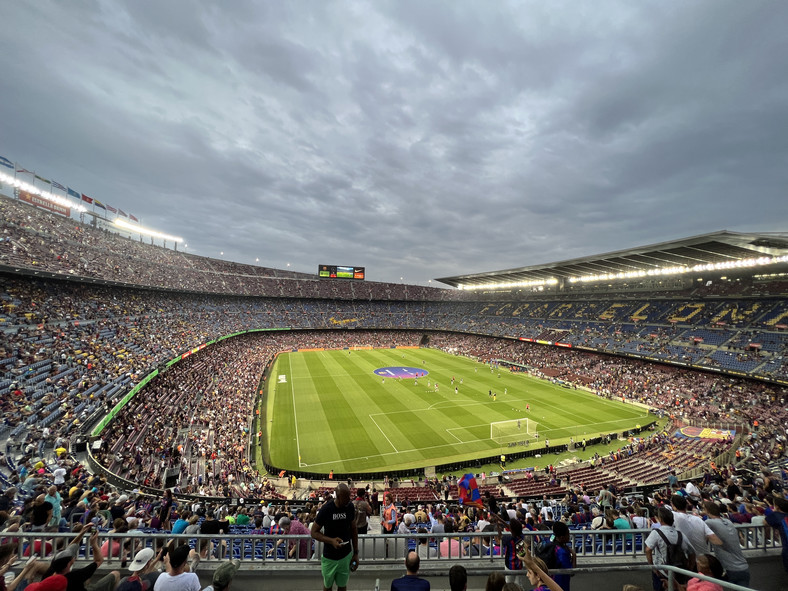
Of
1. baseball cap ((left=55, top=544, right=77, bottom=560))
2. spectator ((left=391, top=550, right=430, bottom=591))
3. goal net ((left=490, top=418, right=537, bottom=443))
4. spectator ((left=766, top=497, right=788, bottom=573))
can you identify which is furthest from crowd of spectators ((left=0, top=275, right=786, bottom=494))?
spectator ((left=766, top=497, right=788, bottom=573))

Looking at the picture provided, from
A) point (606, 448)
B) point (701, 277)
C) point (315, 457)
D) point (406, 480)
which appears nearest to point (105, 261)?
point (315, 457)

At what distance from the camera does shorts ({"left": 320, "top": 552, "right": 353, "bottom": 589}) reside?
479 centimetres

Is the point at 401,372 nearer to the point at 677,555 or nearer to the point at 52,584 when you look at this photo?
the point at 677,555

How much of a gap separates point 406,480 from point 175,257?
7041 centimetres

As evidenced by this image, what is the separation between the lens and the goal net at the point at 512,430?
27.6 metres

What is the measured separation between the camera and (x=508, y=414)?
3278 centimetres

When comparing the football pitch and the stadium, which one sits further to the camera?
the football pitch

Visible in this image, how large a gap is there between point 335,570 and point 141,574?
288cm

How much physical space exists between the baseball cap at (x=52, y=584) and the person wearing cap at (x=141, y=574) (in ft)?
2.58

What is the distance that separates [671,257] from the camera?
137 ft

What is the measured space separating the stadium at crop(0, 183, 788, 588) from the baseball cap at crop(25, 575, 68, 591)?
2198 mm

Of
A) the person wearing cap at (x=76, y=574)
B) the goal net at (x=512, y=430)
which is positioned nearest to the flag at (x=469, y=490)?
the person wearing cap at (x=76, y=574)

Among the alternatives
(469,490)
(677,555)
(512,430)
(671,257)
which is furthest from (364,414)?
(671,257)

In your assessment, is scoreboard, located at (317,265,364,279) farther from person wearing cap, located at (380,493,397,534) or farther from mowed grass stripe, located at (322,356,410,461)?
person wearing cap, located at (380,493,397,534)
